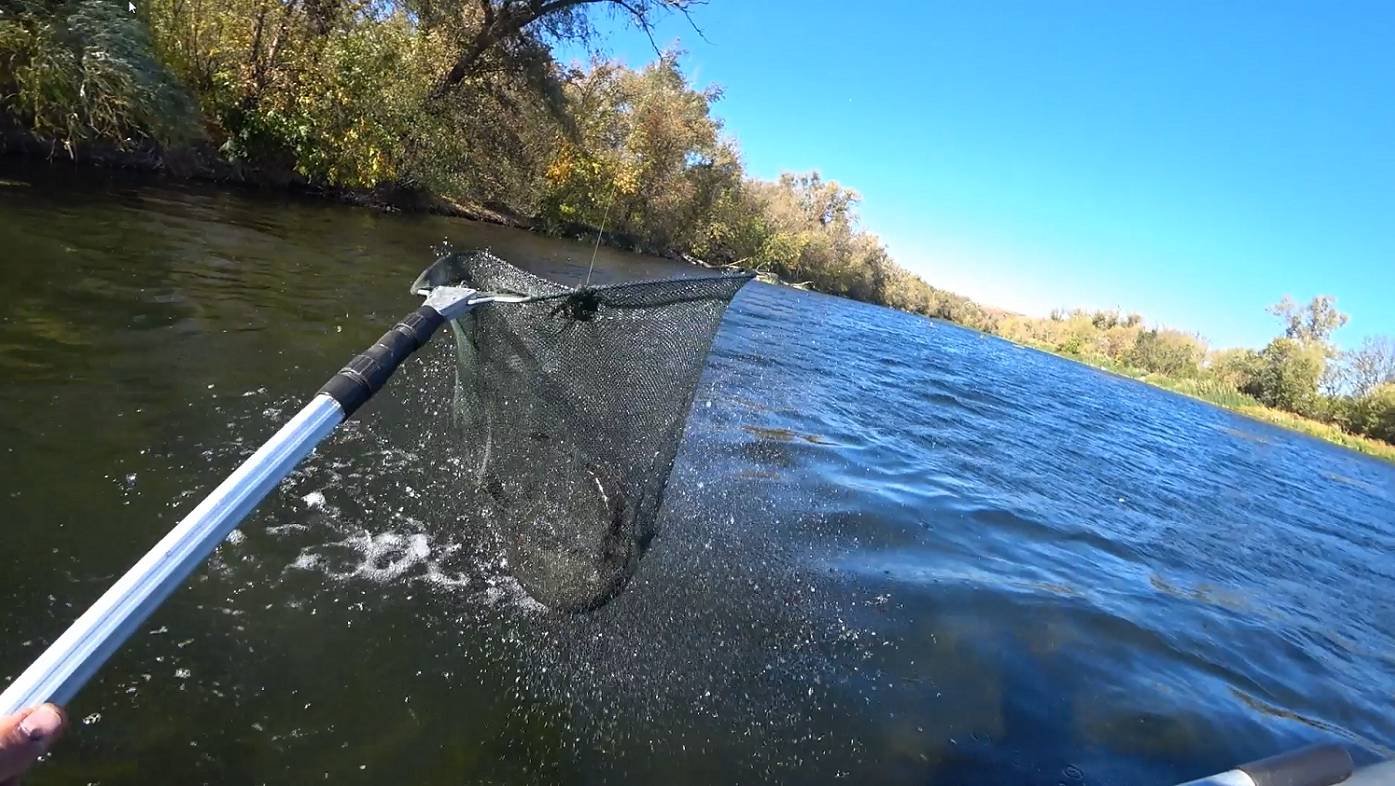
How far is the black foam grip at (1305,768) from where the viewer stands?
1.91 metres

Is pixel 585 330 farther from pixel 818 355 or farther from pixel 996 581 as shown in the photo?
pixel 818 355

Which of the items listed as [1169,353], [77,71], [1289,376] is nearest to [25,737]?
[77,71]

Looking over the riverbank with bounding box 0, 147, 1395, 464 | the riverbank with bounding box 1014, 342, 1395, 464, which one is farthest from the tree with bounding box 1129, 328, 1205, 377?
the riverbank with bounding box 0, 147, 1395, 464

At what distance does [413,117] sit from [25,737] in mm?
22667

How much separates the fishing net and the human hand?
217cm

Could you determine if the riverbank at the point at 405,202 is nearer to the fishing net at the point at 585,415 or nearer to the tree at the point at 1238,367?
the fishing net at the point at 585,415

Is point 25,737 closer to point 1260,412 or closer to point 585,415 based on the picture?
point 585,415

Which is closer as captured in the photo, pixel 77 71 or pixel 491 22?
pixel 77 71

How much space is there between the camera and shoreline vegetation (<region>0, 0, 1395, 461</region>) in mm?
11188

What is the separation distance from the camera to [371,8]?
21750 millimetres

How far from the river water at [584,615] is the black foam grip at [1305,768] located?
1440mm

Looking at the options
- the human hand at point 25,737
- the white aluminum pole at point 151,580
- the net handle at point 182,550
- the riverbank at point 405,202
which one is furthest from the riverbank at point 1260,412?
the human hand at point 25,737

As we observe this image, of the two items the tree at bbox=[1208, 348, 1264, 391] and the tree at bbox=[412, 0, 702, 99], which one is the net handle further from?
the tree at bbox=[1208, 348, 1264, 391]

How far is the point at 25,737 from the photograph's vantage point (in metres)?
1.14
